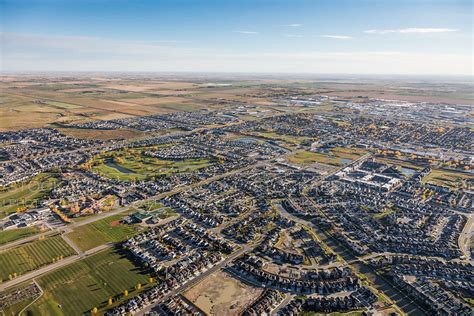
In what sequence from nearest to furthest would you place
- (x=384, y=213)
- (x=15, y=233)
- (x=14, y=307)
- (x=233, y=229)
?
(x=14, y=307) → (x=15, y=233) → (x=233, y=229) → (x=384, y=213)

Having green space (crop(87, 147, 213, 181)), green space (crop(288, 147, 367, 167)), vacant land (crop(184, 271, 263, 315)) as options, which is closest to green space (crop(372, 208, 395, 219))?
green space (crop(288, 147, 367, 167))

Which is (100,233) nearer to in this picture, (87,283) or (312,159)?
(87,283)

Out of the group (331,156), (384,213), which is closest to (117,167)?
(331,156)

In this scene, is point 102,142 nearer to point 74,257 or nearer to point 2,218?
point 2,218

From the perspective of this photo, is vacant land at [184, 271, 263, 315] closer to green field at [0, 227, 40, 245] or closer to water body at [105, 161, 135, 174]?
green field at [0, 227, 40, 245]

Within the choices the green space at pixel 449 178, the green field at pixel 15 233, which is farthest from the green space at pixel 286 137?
the green field at pixel 15 233

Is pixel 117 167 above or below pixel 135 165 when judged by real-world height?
below

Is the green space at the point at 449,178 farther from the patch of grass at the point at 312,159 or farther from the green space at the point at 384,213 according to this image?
the green space at the point at 384,213
